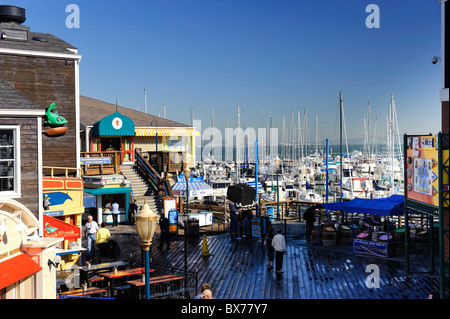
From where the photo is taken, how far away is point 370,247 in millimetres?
20859

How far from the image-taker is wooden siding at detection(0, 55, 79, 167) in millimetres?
20969

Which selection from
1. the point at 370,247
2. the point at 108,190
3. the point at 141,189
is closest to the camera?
the point at 370,247

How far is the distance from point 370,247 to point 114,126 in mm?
20696

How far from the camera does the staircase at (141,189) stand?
31281 millimetres

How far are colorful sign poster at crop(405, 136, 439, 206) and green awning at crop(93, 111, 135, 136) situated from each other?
23407 millimetres

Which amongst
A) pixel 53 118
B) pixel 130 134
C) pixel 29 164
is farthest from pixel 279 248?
pixel 130 134

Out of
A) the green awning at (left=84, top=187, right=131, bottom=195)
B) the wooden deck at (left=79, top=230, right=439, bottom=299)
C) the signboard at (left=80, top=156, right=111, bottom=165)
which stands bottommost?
the wooden deck at (left=79, top=230, right=439, bottom=299)

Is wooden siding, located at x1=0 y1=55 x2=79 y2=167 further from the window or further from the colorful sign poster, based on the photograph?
the colorful sign poster

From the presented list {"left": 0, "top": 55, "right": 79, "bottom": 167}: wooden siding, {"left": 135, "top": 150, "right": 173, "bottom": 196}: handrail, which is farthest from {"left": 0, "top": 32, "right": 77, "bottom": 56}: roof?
{"left": 135, "top": 150, "right": 173, "bottom": 196}: handrail

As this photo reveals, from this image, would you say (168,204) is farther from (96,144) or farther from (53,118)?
(96,144)

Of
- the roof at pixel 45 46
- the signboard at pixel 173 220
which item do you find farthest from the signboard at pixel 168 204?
the roof at pixel 45 46

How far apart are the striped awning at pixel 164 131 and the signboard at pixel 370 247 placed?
847 inches

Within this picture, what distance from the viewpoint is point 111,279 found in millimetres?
15180
